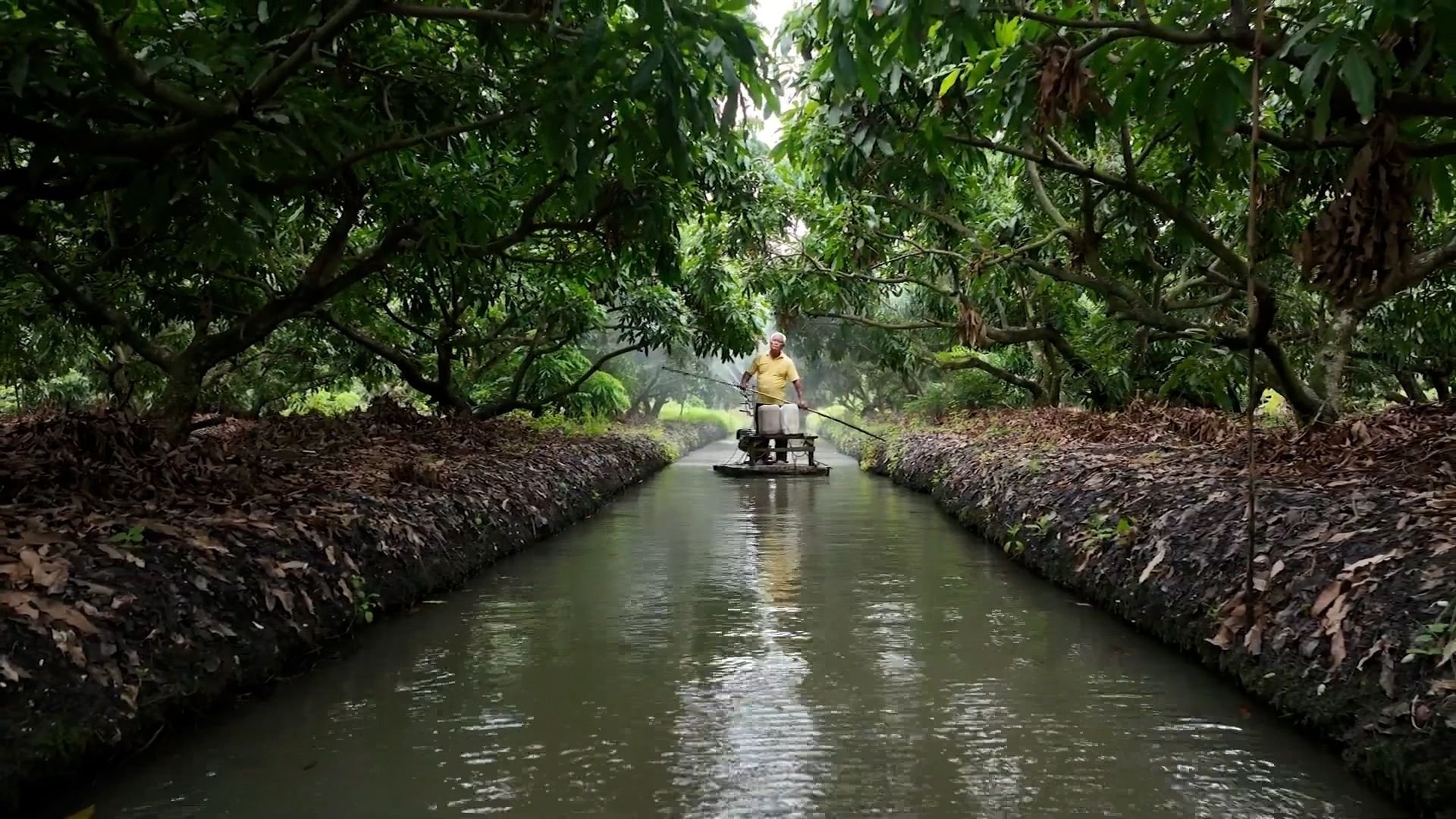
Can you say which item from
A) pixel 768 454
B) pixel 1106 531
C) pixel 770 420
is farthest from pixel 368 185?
pixel 768 454

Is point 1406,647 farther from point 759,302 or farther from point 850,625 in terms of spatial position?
point 759,302

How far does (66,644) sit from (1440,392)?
16871 millimetres

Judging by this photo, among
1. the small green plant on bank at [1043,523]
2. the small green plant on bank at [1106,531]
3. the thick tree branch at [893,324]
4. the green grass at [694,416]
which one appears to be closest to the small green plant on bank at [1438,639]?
the small green plant on bank at [1106,531]

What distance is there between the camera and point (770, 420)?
56.6 feet

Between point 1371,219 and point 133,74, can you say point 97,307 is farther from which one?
point 1371,219

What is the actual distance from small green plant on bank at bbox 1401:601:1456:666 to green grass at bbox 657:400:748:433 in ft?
125

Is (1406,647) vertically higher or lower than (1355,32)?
lower

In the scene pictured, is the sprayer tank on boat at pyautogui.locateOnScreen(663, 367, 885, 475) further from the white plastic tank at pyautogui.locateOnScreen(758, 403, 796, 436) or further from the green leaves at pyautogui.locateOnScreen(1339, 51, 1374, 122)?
the green leaves at pyautogui.locateOnScreen(1339, 51, 1374, 122)

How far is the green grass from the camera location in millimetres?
45500

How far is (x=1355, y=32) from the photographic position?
133 inches

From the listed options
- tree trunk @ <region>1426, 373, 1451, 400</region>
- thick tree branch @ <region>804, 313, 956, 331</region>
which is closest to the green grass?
thick tree branch @ <region>804, 313, 956, 331</region>

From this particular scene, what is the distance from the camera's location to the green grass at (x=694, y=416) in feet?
149

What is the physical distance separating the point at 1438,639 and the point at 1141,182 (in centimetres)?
567

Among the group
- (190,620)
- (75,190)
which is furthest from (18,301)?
(190,620)
